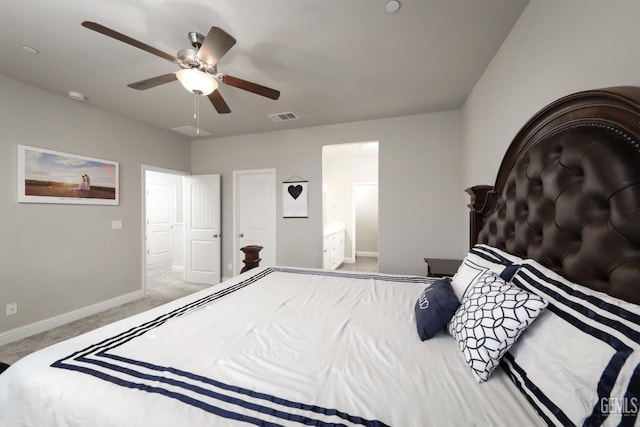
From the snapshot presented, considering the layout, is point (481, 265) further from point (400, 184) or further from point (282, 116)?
point (282, 116)

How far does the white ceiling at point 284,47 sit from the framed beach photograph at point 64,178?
75 centimetres

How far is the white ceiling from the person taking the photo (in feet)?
5.35

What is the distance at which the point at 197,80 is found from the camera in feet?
5.90

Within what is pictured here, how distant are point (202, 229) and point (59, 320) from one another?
2149 millimetres

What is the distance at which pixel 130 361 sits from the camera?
3.10 ft

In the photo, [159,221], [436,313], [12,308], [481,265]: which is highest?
[159,221]

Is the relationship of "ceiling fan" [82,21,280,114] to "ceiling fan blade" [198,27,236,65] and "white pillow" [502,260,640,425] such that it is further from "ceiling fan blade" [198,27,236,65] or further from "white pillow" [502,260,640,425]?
"white pillow" [502,260,640,425]

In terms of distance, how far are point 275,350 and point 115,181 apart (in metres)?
3.72

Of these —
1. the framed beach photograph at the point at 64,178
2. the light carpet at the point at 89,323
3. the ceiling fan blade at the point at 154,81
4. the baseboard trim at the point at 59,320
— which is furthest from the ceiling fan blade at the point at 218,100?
the baseboard trim at the point at 59,320

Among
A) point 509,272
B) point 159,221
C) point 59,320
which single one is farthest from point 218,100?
point 159,221

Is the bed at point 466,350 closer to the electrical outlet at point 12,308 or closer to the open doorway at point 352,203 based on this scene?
the electrical outlet at point 12,308

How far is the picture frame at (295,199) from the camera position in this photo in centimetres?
397

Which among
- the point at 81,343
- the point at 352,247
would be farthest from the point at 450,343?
the point at 352,247

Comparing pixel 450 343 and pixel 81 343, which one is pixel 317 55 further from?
pixel 81 343
